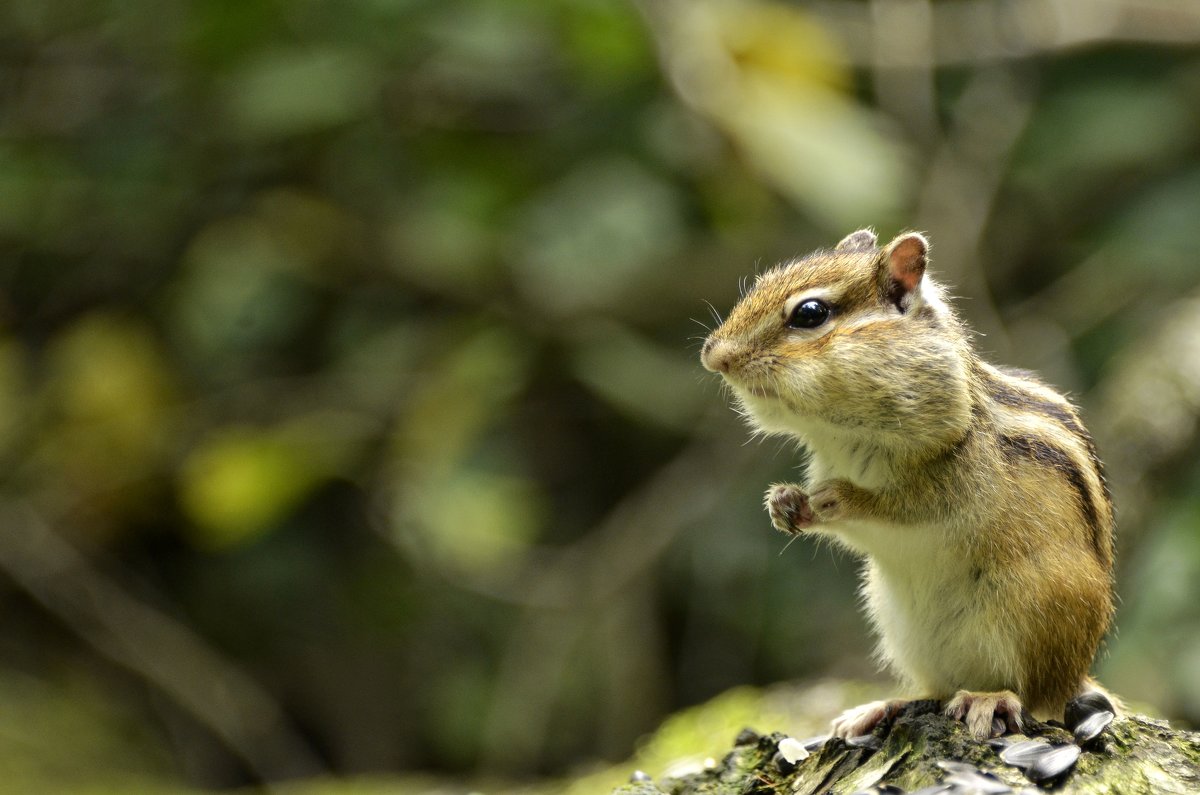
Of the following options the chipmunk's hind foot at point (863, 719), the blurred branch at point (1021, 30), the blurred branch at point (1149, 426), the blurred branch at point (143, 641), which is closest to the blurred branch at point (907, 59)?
the blurred branch at point (1021, 30)

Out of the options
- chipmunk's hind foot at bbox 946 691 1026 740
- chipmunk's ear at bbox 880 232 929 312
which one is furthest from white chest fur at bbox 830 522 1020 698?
chipmunk's ear at bbox 880 232 929 312

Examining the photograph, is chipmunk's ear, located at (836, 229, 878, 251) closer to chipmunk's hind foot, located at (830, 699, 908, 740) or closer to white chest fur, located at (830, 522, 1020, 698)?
white chest fur, located at (830, 522, 1020, 698)

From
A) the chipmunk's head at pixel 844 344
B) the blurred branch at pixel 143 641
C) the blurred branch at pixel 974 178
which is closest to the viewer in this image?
the chipmunk's head at pixel 844 344

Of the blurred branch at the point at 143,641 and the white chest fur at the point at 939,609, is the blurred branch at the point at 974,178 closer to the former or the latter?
the white chest fur at the point at 939,609

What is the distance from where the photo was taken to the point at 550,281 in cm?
554

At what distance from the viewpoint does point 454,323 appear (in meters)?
6.04

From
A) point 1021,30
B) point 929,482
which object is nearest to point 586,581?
point 929,482

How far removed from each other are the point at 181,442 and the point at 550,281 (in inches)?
80.6

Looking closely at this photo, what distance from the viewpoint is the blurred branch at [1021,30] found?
19.6ft

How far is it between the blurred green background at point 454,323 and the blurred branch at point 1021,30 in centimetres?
2

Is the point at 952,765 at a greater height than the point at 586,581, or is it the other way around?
the point at 586,581

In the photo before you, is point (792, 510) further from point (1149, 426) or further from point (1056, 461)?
point (1149, 426)

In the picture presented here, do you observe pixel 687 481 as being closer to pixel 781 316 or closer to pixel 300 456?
pixel 300 456

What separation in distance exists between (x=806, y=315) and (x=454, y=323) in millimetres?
3451
